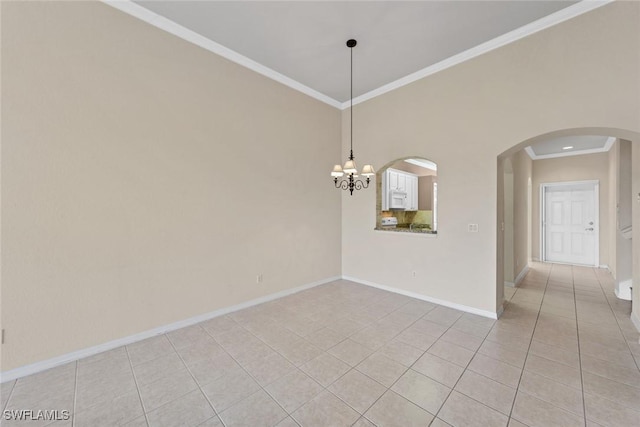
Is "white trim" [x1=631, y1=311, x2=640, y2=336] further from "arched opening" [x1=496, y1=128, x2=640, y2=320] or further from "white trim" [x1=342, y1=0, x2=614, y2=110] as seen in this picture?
"white trim" [x1=342, y1=0, x2=614, y2=110]

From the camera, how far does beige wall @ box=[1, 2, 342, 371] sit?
7.07 feet

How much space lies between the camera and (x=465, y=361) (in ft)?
7.67

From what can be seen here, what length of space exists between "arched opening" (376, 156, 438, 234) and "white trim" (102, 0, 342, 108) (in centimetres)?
300

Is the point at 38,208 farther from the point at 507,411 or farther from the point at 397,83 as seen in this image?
the point at 397,83

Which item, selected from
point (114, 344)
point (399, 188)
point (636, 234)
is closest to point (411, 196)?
point (399, 188)

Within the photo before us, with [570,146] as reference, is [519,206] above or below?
below

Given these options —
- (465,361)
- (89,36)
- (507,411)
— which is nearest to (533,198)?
(465,361)

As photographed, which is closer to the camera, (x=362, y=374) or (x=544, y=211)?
(x=362, y=374)

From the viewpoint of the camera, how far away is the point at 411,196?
713cm

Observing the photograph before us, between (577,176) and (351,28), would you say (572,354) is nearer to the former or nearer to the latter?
(351,28)

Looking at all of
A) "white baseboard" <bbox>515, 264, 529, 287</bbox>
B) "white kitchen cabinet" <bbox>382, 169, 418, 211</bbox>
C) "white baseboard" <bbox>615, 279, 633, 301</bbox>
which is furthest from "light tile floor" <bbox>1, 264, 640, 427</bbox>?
"white kitchen cabinet" <bbox>382, 169, 418, 211</bbox>

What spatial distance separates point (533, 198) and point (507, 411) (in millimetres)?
7429

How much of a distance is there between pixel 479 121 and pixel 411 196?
12.8 ft

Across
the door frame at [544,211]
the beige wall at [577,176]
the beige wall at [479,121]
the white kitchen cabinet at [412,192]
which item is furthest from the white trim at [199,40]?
the door frame at [544,211]
